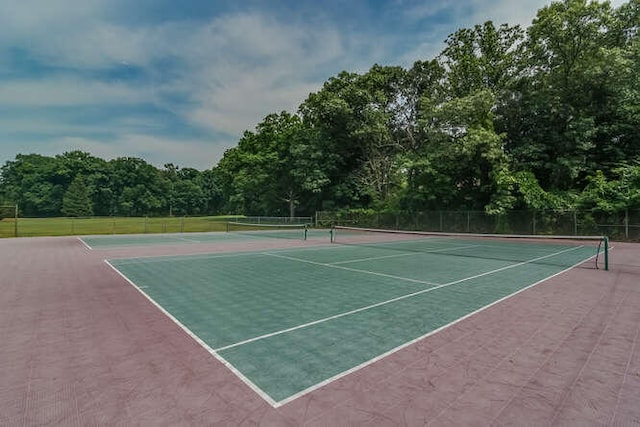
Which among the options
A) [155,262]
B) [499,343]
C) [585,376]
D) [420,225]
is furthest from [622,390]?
[420,225]

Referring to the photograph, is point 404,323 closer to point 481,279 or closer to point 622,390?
point 622,390

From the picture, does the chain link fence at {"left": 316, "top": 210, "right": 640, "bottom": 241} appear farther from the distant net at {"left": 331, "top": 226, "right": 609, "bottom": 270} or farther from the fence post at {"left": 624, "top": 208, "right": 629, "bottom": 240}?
the distant net at {"left": 331, "top": 226, "right": 609, "bottom": 270}

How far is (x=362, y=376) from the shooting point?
349cm

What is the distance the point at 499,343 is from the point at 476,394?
5.22ft

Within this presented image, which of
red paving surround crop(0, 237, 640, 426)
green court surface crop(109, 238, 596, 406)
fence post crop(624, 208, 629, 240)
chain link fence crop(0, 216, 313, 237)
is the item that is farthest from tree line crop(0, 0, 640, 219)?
red paving surround crop(0, 237, 640, 426)

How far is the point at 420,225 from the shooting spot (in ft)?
100

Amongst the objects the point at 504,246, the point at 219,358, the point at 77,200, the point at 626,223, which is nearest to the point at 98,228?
the point at 504,246

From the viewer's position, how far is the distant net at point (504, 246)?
12.6 m

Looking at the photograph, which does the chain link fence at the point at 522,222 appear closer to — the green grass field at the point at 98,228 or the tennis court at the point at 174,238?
the tennis court at the point at 174,238

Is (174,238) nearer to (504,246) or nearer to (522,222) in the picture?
(504,246)

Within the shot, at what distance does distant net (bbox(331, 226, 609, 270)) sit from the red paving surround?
7447 millimetres

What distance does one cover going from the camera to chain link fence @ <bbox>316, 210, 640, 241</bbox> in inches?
804

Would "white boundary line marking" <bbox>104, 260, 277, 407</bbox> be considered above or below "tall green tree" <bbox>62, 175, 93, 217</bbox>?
below

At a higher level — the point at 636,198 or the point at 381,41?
the point at 381,41
